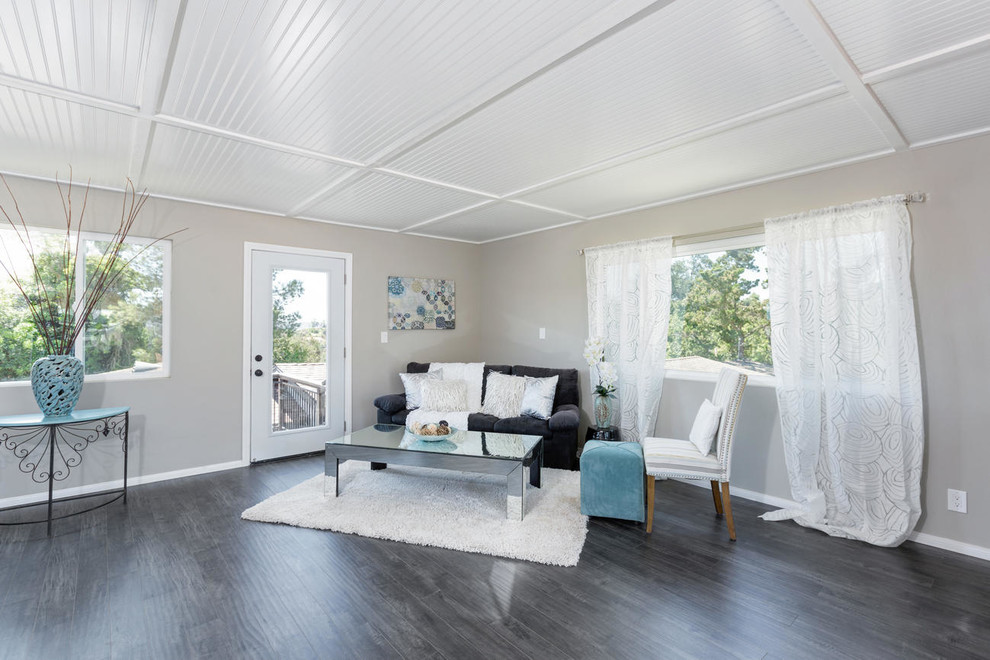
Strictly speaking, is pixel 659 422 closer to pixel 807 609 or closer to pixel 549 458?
pixel 549 458

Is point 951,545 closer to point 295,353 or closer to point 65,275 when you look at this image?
point 295,353

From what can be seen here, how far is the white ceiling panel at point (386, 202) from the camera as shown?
3.49 metres

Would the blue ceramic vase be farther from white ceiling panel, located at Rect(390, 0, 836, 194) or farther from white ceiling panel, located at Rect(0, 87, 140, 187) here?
white ceiling panel, located at Rect(390, 0, 836, 194)

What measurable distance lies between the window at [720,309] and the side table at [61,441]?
437cm

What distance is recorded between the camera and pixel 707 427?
121 inches

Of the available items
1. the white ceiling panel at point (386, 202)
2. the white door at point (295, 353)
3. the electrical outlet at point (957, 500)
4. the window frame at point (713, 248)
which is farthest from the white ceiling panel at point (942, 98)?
the white door at point (295, 353)

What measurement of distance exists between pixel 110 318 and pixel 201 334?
62 cm

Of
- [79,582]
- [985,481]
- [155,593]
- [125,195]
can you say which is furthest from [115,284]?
[985,481]

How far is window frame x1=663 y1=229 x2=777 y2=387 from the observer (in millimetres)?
3487

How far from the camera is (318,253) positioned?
4.66m

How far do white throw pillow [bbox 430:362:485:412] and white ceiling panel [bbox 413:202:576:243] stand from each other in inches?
58.7

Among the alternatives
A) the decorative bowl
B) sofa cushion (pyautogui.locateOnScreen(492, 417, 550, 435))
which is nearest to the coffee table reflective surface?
the decorative bowl

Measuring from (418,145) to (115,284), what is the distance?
111 inches

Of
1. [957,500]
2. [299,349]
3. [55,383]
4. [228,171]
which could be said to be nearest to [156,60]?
[228,171]
